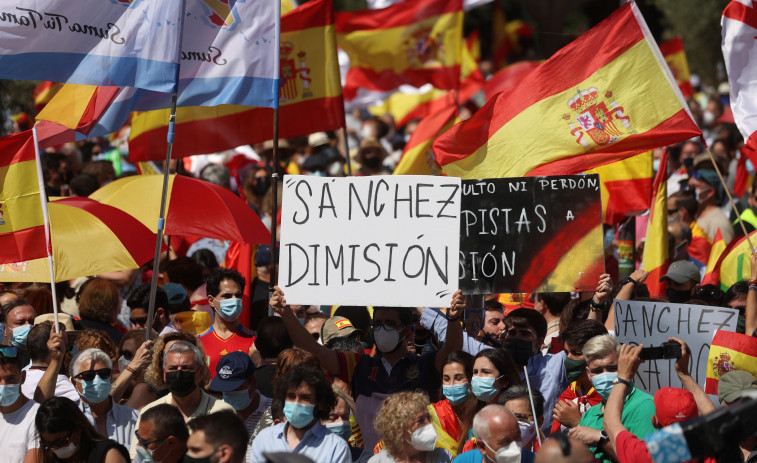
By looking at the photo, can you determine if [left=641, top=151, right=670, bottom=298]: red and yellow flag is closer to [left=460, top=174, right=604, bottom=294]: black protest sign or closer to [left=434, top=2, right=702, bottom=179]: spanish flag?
[left=434, top=2, right=702, bottom=179]: spanish flag

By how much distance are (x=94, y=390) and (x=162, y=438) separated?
3.11ft

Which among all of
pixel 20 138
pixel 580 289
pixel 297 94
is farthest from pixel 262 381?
pixel 297 94

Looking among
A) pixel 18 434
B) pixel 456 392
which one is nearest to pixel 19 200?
pixel 18 434

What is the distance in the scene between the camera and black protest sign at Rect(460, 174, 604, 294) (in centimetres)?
Answer: 660

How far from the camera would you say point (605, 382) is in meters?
5.64

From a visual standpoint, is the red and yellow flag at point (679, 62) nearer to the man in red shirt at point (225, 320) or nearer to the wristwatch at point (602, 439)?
the man in red shirt at point (225, 320)

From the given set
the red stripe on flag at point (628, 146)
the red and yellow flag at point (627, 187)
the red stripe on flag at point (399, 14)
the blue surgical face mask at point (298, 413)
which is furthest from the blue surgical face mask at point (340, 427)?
the red stripe on flag at point (399, 14)

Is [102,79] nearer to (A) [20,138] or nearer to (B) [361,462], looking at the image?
(A) [20,138]

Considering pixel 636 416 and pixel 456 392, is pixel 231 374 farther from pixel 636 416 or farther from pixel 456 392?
pixel 636 416

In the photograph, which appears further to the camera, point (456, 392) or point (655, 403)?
point (456, 392)

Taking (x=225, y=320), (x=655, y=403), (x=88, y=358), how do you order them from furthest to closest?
1. (x=225, y=320)
2. (x=88, y=358)
3. (x=655, y=403)

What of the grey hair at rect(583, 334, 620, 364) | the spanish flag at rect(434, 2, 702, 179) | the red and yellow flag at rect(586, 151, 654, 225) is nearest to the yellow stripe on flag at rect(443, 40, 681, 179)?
the spanish flag at rect(434, 2, 702, 179)

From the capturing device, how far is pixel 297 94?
9.34 metres

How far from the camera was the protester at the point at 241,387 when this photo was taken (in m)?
6.05
